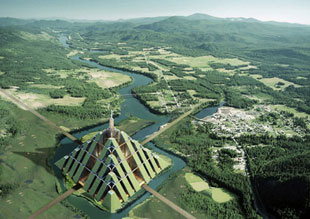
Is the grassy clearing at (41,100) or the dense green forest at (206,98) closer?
the dense green forest at (206,98)

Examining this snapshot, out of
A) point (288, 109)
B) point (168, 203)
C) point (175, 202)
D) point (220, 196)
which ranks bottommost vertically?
point (288, 109)

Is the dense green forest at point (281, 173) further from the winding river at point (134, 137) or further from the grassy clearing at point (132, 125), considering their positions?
the grassy clearing at point (132, 125)

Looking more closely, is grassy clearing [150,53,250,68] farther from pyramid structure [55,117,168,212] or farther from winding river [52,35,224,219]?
pyramid structure [55,117,168,212]

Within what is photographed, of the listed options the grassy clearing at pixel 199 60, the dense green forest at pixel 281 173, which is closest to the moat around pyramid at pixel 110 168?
the dense green forest at pixel 281 173

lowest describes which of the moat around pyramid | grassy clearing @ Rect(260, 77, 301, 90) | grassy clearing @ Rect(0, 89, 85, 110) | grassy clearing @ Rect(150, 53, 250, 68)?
grassy clearing @ Rect(260, 77, 301, 90)

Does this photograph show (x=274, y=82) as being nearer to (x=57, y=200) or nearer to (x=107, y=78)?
→ (x=107, y=78)

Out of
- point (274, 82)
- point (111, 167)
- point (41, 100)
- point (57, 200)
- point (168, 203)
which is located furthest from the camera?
point (274, 82)

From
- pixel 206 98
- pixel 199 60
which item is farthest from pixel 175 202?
pixel 199 60

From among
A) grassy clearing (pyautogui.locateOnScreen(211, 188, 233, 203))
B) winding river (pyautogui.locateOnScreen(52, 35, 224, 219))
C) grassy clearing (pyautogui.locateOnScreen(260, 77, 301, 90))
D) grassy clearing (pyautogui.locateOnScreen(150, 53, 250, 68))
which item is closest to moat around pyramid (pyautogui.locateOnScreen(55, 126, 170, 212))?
winding river (pyautogui.locateOnScreen(52, 35, 224, 219))
